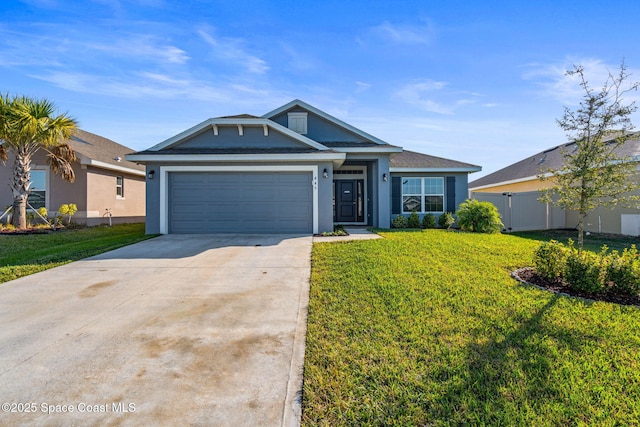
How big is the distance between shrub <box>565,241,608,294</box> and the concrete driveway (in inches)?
164

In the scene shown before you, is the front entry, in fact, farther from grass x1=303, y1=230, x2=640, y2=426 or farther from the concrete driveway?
grass x1=303, y1=230, x2=640, y2=426

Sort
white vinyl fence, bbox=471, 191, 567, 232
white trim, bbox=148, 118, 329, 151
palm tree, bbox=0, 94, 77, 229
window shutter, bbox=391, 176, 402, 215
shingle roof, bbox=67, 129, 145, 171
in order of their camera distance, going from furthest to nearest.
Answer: window shutter, bbox=391, 176, 402, 215 → shingle roof, bbox=67, 129, 145, 171 → white vinyl fence, bbox=471, 191, 567, 232 → palm tree, bbox=0, 94, 77, 229 → white trim, bbox=148, 118, 329, 151

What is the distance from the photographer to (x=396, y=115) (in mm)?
14641

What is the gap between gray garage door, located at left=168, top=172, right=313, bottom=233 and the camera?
11.5 m

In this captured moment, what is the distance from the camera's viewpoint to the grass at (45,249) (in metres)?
6.73

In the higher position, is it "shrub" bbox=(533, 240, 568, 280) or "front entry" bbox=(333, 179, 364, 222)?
"front entry" bbox=(333, 179, 364, 222)

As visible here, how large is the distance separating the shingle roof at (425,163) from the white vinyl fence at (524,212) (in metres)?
1.52

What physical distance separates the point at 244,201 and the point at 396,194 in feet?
23.0

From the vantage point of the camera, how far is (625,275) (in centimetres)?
472

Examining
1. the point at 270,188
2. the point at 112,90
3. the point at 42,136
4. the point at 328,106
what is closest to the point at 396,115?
the point at 328,106

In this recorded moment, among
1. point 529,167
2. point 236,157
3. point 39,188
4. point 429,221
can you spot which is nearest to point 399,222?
point 429,221

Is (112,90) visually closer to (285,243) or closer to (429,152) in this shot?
(285,243)

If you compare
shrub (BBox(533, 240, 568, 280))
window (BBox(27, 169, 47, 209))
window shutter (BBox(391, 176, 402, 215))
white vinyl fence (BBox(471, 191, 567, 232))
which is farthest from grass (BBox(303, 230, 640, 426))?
window (BBox(27, 169, 47, 209))

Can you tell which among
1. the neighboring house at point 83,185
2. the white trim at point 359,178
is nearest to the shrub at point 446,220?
the white trim at point 359,178
